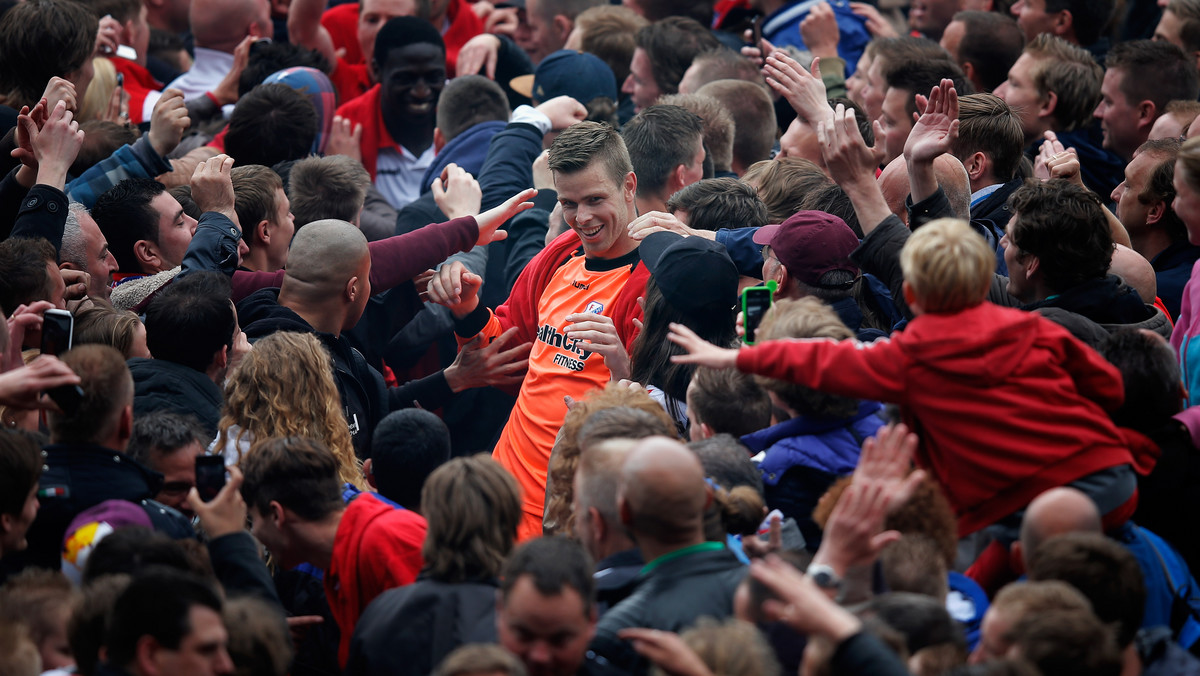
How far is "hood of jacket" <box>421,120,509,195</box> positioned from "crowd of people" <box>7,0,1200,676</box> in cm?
3

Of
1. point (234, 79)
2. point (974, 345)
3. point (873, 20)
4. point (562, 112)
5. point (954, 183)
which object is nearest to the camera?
point (974, 345)

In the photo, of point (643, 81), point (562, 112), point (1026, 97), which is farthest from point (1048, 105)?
point (562, 112)

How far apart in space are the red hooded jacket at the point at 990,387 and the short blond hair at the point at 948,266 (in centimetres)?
5

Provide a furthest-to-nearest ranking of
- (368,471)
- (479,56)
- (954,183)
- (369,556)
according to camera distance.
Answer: (479,56)
(954,183)
(368,471)
(369,556)

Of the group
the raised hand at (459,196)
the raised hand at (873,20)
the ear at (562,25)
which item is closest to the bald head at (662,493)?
the raised hand at (459,196)

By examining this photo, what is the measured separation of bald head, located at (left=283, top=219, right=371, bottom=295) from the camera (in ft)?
16.3

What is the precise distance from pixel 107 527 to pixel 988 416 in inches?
102

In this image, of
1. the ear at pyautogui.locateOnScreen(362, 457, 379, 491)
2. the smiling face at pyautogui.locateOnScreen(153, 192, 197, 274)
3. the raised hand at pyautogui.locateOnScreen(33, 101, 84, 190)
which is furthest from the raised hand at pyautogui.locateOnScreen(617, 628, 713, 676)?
the raised hand at pyautogui.locateOnScreen(33, 101, 84, 190)

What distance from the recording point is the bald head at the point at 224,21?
8.05m

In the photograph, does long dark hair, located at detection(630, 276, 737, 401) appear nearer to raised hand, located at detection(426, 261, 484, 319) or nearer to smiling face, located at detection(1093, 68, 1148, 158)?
raised hand, located at detection(426, 261, 484, 319)

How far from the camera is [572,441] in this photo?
399cm

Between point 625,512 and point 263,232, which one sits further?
point 263,232

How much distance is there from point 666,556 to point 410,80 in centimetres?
532

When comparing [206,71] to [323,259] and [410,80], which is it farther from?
[323,259]
